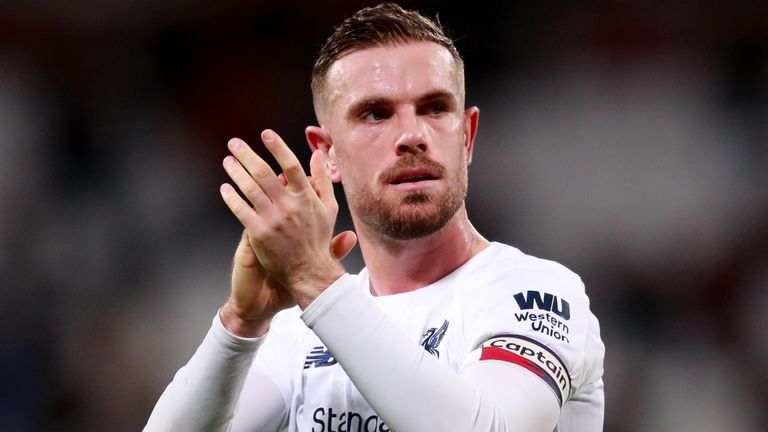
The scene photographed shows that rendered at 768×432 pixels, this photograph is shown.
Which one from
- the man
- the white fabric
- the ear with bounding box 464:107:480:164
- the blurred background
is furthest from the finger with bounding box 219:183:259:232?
the blurred background

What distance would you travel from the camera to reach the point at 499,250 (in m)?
2.74

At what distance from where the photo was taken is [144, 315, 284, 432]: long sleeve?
8.20 feet

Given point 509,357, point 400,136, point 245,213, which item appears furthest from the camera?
point 400,136

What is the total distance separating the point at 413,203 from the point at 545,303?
1.69 ft

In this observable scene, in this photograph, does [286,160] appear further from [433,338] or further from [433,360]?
[433,338]

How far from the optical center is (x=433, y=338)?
2.53 m

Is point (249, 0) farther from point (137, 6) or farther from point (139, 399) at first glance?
point (139, 399)

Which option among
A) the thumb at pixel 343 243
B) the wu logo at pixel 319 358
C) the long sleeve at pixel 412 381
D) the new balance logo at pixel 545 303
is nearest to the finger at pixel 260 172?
the long sleeve at pixel 412 381

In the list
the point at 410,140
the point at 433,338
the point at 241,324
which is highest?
the point at 410,140

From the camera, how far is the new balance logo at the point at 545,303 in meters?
2.32

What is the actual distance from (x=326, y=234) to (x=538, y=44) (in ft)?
12.6

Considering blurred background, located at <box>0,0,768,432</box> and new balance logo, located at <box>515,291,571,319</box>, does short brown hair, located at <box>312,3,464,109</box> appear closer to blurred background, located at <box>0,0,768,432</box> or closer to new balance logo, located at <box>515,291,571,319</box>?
new balance logo, located at <box>515,291,571,319</box>

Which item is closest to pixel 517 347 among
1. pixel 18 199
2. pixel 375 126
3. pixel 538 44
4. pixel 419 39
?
pixel 375 126

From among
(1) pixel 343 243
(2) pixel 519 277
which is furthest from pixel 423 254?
(1) pixel 343 243
